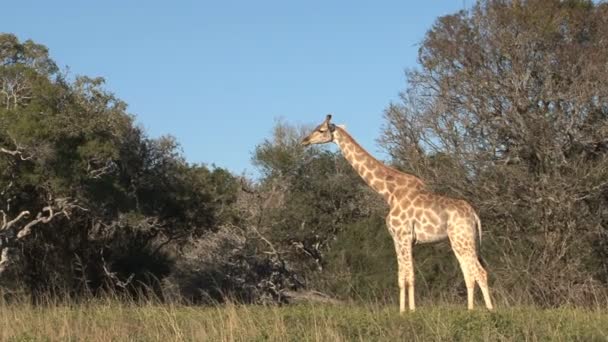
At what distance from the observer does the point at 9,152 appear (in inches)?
709

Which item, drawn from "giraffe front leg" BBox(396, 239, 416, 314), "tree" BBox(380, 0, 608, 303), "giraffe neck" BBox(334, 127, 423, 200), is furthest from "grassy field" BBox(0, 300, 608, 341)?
"tree" BBox(380, 0, 608, 303)

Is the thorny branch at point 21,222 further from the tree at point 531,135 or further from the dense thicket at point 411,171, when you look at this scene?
the tree at point 531,135

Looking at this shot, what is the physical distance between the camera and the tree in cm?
1581

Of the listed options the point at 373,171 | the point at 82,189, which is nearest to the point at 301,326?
the point at 373,171

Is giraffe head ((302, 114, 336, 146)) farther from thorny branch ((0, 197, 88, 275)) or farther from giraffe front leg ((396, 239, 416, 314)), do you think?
thorny branch ((0, 197, 88, 275))

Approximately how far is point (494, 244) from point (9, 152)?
11131 millimetres

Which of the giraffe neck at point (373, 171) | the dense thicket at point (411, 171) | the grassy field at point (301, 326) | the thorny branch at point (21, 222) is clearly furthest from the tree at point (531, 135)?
the thorny branch at point (21, 222)

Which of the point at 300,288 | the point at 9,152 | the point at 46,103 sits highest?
the point at 46,103

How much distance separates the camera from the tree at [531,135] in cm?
1581

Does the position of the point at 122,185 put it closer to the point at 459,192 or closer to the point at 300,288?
the point at 300,288

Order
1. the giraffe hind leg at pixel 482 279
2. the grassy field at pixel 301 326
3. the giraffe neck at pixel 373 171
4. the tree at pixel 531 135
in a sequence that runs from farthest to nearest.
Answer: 1. the tree at pixel 531 135
2. the giraffe neck at pixel 373 171
3. the giraffe hind leg at pixel 482 279
4. the grassy field at pixel 301 326

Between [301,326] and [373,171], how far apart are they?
455 centimetres

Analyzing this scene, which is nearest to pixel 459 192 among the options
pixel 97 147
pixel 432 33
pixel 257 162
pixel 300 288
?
pixel 432 33

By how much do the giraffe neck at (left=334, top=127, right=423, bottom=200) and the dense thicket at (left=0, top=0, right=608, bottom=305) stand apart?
2.24m
